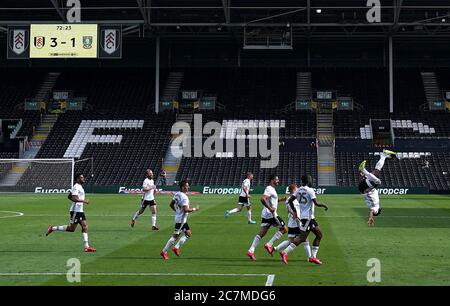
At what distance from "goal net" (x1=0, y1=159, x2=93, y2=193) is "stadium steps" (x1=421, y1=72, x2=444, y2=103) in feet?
112

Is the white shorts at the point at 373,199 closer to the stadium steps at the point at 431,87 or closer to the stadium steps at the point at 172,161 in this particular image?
the stadium steps at the point at 172,161

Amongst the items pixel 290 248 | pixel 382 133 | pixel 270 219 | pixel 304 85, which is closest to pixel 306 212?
pixel 290 248

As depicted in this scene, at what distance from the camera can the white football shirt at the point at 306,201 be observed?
1549 centimetres

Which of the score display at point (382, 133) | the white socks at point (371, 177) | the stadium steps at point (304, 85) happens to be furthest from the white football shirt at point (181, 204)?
the stadium steps at point (304, 85)

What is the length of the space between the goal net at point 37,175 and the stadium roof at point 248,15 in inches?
447

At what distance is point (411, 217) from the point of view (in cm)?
2903

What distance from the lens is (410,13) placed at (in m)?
57.0

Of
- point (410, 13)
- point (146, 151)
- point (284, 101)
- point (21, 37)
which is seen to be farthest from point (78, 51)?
point (410, 13)

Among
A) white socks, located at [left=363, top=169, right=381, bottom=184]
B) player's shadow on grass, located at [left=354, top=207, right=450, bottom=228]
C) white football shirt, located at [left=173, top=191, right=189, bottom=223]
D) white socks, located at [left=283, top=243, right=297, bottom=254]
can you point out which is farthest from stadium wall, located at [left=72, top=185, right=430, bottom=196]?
white socks, located at [left=283, top=243, right=297, bottom=254]

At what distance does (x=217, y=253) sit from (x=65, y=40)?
30.7 m

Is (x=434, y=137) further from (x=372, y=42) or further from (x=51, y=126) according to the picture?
(x=51, y=126)

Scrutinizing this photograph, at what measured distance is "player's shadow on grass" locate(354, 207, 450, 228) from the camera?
25580 mm

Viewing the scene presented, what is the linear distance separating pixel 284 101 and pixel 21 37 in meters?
27.8

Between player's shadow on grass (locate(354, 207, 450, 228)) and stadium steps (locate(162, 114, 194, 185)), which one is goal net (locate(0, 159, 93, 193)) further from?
player's shadow on grass (locate(354, 207, 450, 228))
